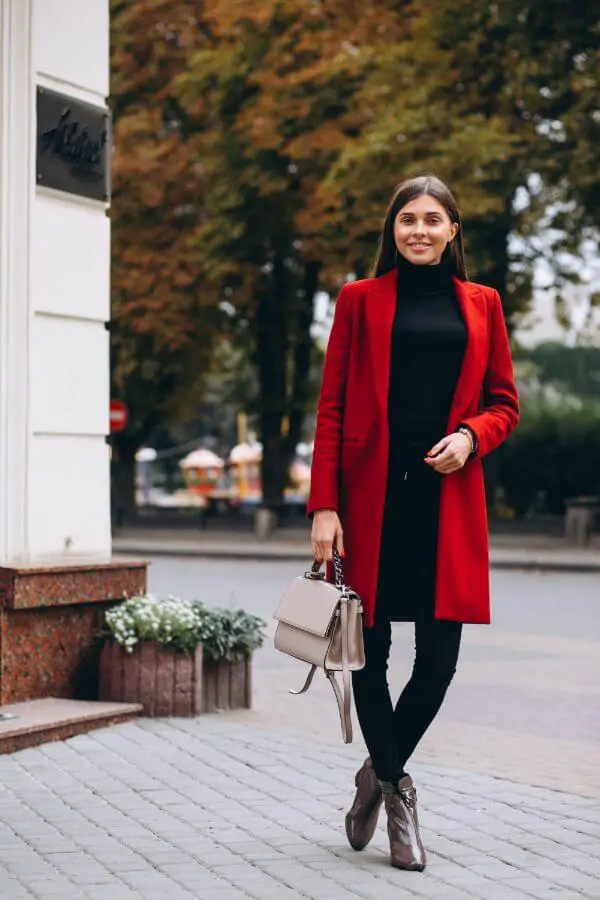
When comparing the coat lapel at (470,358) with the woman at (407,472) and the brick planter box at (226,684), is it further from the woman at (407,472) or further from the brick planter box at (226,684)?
the brick planter box at (226,684)

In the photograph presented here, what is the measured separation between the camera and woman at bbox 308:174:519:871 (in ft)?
16.4

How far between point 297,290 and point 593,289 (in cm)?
645

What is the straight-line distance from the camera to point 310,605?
5.00m

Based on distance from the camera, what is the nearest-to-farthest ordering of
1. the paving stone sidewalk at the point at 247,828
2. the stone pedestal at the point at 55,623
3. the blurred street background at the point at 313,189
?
the paving stone sidewalk at the point at 247,828, the stone pedestal at the point at 55,623, the blurred street background at the point at 313,189

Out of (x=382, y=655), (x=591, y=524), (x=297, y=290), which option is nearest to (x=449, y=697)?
(x=382, y=655)

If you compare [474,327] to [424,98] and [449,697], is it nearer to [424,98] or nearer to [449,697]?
[449,697]

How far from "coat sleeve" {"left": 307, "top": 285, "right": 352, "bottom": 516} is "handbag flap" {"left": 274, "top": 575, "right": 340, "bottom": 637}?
0.24 meters

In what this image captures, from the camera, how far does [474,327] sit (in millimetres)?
5094

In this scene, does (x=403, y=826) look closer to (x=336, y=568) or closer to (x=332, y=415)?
(x=336, y=568)

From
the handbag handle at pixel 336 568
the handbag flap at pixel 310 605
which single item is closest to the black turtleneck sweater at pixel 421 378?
the handbag handle at pixel 336 568

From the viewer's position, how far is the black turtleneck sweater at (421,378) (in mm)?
5039

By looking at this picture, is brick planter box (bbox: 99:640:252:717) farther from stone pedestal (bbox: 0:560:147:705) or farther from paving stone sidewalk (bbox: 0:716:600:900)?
paving stone sidewalk (bbox: 0:716:600:900)

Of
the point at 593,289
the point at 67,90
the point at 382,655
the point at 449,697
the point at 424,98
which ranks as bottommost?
the point at 449,697

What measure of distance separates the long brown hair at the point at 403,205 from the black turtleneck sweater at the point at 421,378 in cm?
23
